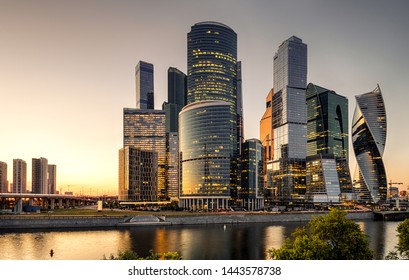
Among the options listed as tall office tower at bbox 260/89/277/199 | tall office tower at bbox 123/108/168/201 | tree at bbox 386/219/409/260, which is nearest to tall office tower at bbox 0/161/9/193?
tall office tower at bbox 123/108/168/201

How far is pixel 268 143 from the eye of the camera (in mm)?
145375

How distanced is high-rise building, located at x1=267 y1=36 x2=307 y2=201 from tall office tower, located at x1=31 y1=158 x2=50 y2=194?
7137 cm

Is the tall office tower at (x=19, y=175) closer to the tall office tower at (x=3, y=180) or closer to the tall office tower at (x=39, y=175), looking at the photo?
the tall office tower at (x=3, y=180)

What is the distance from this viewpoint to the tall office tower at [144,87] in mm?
168500

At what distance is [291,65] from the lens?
413 ft

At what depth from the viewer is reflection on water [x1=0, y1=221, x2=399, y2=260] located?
2359cm

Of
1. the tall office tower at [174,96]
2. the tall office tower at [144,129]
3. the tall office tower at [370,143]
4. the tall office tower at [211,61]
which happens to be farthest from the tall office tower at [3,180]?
the tall office tower at [370,143]

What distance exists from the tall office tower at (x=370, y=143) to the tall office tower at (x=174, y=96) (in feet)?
265

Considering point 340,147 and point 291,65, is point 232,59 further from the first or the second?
point 340,147

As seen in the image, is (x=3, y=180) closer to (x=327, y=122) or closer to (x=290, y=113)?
(x=290, y=113)

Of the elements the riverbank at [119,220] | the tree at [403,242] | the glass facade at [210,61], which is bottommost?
the riverbank at [119,220]

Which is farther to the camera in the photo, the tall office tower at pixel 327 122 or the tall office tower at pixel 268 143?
the tall office tower at pixel 327 122

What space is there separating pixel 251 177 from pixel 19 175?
53320 mm
